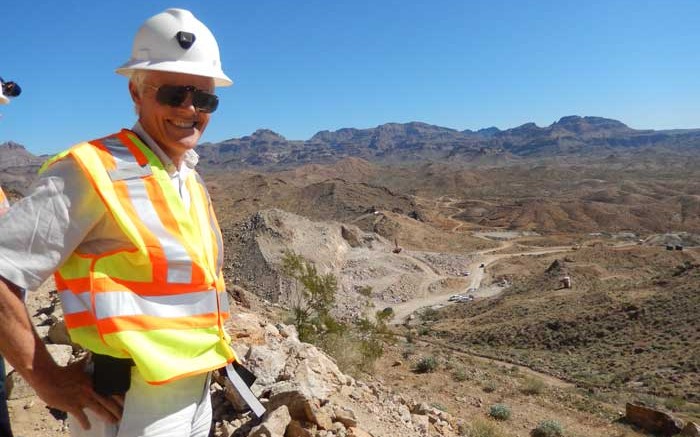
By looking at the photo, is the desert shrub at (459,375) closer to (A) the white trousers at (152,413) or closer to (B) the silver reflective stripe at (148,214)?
(A) the white trousers at (152,413)

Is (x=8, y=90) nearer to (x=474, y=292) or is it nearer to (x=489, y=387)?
(x=489, y=387)

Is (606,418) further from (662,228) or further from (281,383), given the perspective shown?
(662,228)

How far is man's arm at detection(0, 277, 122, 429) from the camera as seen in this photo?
159cm

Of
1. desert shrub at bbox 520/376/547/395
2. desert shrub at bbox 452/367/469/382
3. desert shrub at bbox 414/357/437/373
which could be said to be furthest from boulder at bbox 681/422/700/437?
desert shrub at bbox 414/357/437/373

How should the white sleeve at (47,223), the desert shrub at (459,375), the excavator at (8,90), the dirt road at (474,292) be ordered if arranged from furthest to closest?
the dirt road at (474,292) → the desert shrub at (459,375) → the excavator at (8,90) → the white sleeve at (47,223)

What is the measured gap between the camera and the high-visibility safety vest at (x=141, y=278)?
1.68 m

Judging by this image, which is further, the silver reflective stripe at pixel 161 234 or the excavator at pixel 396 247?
the excavator at pixel 396 247

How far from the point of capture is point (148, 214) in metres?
1.78

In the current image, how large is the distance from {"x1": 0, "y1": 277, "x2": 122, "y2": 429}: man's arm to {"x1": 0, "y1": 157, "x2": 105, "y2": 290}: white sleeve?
78 millimetres

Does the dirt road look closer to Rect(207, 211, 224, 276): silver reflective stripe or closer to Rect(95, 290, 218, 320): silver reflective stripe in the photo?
Rect(207, 211, 224, 276): silver reflective stripe

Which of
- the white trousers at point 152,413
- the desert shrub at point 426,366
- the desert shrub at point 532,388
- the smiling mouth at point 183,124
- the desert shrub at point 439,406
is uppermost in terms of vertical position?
the smiling mouth at point 183,124

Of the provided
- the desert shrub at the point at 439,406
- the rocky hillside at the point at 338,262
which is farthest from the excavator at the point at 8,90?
the rocky hillside at the point at 338,262

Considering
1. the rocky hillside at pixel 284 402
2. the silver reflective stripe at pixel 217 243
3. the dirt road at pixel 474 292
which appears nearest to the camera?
→ the silver reflective stripe at pixel 217 243

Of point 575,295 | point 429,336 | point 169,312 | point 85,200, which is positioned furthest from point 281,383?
point 575,295
